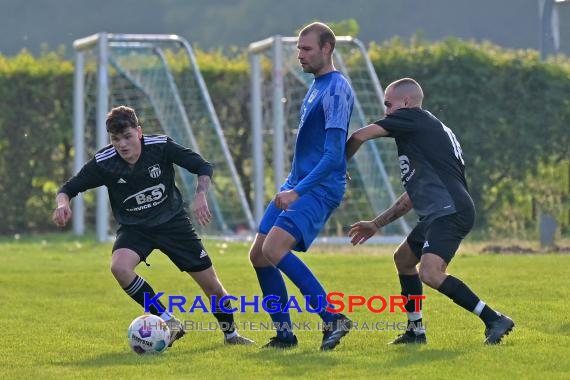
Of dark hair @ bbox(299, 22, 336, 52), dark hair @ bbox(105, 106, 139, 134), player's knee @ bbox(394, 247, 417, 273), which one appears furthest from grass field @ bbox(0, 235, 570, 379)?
dark hair @ bbox(299, 22, 336, 52)

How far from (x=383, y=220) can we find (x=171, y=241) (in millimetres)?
1469

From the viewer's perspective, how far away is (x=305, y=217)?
344 inches

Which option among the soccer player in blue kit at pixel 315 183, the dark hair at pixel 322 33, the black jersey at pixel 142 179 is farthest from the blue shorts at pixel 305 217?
the dark hair at pixel 322 33

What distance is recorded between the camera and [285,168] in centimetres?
2088

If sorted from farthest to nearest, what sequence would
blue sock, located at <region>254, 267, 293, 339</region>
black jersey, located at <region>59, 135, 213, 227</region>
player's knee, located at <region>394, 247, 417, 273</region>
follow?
1. black jersey, located at <region>59, 135, 213, 227</region>
2. player's knee, located at <region>394, 247, 417, 273</region>
3. blue sock, located at <region>254, 267, 293, 339</region>

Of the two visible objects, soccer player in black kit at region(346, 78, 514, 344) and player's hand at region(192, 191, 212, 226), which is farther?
player's hand at region(192, 191, 212, 226)

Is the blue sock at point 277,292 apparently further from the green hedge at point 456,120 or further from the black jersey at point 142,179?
the green hedge at point 456,120

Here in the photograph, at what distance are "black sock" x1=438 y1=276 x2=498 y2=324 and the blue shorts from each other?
882mm

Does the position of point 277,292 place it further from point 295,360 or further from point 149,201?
point 149,201

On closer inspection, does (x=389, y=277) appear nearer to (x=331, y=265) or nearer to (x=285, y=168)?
(x=331, y=265)

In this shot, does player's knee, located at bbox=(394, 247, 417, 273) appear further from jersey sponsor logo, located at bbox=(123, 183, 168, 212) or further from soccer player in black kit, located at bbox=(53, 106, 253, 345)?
jersey sponsor logo, located at bbox=(123, 183, 168, 212)

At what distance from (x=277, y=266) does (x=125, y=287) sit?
113 centimetres

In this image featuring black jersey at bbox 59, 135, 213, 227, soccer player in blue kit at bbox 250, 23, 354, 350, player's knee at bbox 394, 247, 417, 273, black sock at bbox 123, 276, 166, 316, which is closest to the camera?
soccer player in blue kit at bbox 250, 23, 354, 350

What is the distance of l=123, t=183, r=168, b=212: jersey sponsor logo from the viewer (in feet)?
31.0
